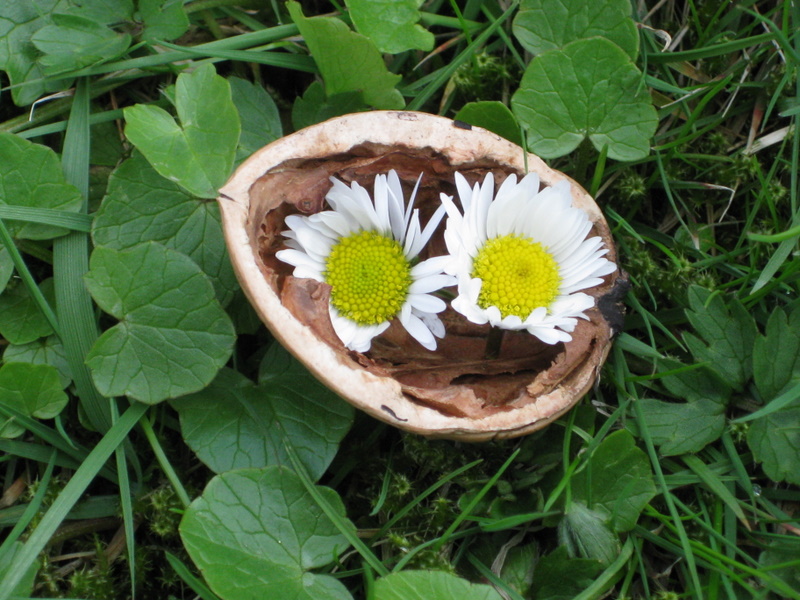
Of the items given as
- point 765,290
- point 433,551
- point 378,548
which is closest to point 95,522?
point 378,548

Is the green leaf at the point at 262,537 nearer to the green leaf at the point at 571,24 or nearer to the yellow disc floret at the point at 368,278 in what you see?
the yellow disc floret at the point at 368,278

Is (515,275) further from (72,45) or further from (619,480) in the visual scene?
(72,45)

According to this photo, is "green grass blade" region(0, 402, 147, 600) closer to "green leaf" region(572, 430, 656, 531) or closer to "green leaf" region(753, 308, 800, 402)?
"green leaf" region(572, 430, 656, 531)

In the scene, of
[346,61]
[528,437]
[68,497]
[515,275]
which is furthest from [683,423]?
[68,497]

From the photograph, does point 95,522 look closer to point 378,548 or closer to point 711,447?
point 378,548

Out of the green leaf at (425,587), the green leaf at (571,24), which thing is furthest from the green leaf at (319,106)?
the green leaf at (425,587)

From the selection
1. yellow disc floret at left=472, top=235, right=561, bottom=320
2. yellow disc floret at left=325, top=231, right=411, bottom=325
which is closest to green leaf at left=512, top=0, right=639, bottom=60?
yellow disc floret at left=472, top=235, right=561, bottom=320
